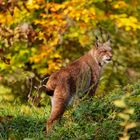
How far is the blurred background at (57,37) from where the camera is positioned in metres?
17.2

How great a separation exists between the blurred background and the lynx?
4999 millimetres

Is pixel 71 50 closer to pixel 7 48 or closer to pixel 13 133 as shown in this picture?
pixel 7 48

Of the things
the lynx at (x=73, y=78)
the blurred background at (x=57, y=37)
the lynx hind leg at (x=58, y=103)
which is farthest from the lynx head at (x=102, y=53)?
the blurred background at (x=57, y=37)

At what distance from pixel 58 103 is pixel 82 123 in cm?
89

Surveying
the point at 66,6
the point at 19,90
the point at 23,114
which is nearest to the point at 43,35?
the point at 66,6

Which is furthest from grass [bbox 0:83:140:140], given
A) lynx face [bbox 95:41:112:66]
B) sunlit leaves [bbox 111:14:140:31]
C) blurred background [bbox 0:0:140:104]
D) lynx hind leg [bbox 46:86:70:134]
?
sunlit leaves [bbox 111:14:140:31]

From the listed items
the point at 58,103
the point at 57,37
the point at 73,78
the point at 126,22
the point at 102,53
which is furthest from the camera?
the point at 57,37

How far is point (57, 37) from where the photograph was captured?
17.6m

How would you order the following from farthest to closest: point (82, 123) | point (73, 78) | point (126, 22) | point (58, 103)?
point (126, 22) < point (73, 78) < point (58, 103) < point (82, 123)

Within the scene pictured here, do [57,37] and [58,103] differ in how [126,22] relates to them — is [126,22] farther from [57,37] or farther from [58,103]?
[58,103]

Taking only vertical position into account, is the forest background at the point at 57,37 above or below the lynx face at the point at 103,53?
below

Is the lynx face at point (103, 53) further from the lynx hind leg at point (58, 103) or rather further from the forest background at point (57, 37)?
the forest background at point (57, 37)

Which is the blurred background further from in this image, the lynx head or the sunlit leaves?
the lynx head

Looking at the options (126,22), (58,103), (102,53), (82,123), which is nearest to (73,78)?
(58,103)
